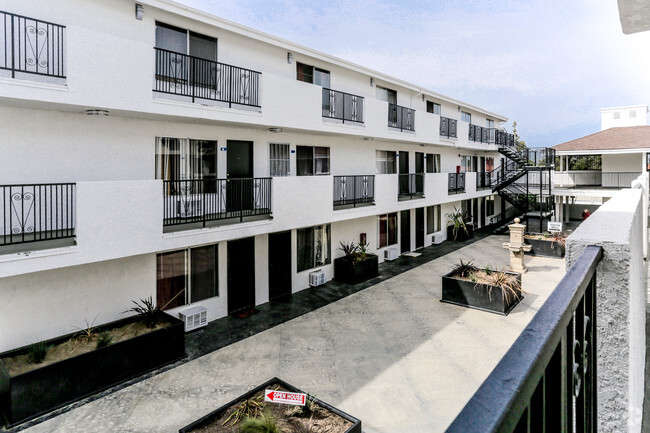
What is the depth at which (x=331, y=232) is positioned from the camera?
675 inches

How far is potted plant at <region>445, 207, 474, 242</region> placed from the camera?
25906 mm

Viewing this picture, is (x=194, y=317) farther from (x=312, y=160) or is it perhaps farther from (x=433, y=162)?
A: (x=433, y=162)

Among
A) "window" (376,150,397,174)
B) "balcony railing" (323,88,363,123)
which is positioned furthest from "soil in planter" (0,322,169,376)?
"window" (376,150,397,174)

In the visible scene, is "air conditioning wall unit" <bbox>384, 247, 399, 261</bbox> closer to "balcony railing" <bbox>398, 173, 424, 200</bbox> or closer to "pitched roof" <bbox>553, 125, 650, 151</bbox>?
"balcony railing" <bbox>398, 173, 424, 200</bbox>

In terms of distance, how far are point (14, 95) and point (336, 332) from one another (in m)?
9.50

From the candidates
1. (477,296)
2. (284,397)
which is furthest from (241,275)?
(477,296)

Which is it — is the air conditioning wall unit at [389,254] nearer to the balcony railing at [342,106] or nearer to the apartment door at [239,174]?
the balcony railing at [342,106]

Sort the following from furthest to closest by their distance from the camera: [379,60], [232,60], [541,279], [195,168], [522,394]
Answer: [379,60]
[541,279]
[232,60]
[195,168]
[522,394]

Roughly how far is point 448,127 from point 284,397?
69.3ft

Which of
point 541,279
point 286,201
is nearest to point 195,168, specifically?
point 286,201

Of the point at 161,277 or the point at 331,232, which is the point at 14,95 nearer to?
the point at 161,277

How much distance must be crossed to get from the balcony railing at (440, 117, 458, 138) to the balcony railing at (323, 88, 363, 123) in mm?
8181

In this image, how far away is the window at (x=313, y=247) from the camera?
15806mm

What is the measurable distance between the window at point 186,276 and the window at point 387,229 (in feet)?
32.4
